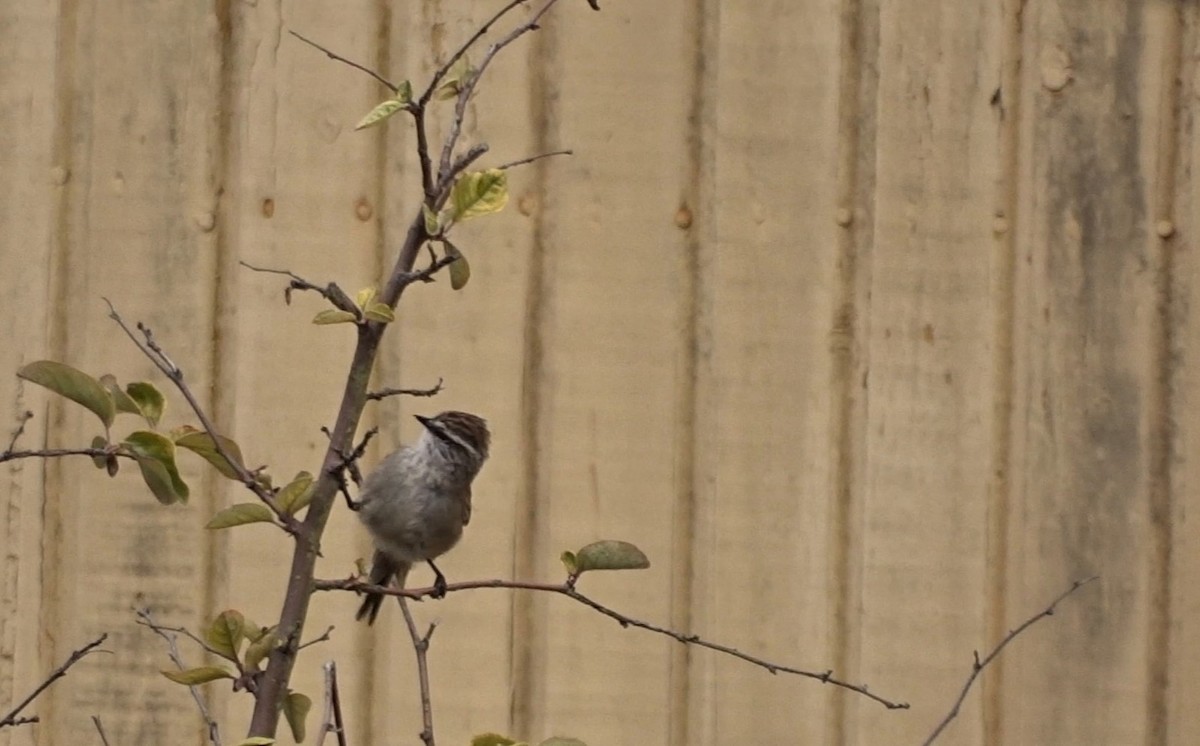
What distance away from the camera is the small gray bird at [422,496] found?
246cm

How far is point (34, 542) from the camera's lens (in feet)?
8.63

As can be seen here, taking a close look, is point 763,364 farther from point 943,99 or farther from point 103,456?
point 103,456

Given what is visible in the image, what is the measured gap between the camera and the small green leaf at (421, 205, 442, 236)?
134cm

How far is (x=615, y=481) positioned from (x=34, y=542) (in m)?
0.99

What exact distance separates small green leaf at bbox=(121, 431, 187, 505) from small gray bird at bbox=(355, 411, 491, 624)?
3.54ft

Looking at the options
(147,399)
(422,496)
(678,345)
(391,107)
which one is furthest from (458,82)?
(678,345)

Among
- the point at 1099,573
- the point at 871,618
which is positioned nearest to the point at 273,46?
the point at 871,618

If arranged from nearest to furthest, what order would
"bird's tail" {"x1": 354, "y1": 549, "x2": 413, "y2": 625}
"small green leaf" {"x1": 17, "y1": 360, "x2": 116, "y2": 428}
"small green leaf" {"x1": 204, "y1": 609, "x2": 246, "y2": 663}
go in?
"small green leaf" {"x1": 17, "y1": 360, "x2": 116, "y2": 428} < "small green leaf" {"x1": 204, "y1": 609, "x2": 246, "y2": 663} < "bird's tail" {"x1": 354, "y1": 549, "x2": 413, "y2": 625}

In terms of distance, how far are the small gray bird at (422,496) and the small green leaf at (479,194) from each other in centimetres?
108

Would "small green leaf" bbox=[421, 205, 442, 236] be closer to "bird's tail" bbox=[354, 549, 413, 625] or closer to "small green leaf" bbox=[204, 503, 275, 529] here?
"small green leaf" bbox=[204, 503, 275, 529]

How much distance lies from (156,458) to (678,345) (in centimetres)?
146

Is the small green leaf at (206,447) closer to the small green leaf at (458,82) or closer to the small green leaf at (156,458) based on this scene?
the small green leaf at (156,458)

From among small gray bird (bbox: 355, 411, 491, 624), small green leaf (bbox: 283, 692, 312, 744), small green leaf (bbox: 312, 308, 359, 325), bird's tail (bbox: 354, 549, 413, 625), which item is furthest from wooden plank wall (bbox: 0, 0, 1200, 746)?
small green leaf (bbox: 312, 308, 359, 325)

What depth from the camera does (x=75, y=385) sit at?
1.31 metres
